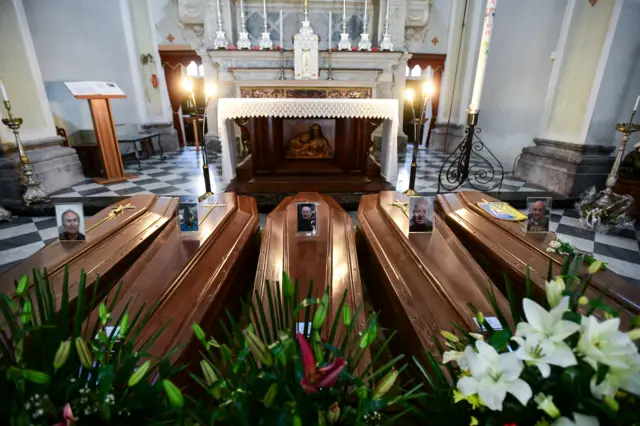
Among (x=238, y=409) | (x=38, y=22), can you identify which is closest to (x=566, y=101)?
(x=238, y=409)

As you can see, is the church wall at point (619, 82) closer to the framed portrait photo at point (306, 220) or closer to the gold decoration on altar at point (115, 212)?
the framed portrait photo at point (306, 220)

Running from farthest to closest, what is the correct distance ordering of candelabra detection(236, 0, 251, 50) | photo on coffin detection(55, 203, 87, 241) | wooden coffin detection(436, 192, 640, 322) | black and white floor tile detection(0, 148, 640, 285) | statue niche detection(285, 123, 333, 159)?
candelabra detection(236, 0, 251, 50) → statue niche detection(285, 123, 333, 159) → black and white floor tile detection(0, 148, 640, 285) → photo on coffin detection(55, 203, 87, 241) → wooden coffin detection(436, 192, 640, 322)

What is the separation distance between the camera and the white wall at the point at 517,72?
531cm

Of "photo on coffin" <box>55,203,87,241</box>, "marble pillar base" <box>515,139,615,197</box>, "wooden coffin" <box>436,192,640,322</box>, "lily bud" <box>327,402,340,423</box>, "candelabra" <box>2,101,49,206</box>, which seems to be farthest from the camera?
Result: "marble pillar base" <box>515,139,615,197</box>

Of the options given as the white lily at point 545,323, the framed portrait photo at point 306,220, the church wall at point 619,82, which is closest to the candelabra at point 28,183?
the framed portrait photo at point 306,220

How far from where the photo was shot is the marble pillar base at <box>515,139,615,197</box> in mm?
3980

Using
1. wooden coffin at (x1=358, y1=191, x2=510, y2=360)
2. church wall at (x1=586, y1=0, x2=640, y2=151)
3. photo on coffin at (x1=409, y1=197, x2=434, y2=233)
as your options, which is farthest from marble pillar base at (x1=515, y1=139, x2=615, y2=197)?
photo on coffin at (x1=409, y1=197, x2=434, y2=233)

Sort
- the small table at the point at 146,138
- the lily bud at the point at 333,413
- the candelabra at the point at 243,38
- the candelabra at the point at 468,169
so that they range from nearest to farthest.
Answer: the lily bud at the point at 333,413 → the candelabra at the point at 468,169 → the candelabra at the point at 243,38 → the small table at the point at 146,138

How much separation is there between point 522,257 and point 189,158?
6.73 metres

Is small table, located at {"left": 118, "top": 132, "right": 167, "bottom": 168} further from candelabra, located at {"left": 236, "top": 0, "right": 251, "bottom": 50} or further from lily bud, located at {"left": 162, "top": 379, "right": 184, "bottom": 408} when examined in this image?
lily bud, located at {"left": 162, "top": 379, "right": 184, "bottom": 408}

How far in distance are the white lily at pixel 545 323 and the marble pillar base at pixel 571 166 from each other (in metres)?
4.62

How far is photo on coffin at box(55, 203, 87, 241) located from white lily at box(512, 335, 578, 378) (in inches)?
74.0


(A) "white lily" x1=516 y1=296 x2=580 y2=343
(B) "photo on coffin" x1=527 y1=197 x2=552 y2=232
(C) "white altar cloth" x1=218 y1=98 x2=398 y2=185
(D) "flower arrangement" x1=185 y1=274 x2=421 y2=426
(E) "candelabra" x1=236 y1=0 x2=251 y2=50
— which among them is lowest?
(B) "photo on coffin" x1=527 y1=197 x2=552 y2=232

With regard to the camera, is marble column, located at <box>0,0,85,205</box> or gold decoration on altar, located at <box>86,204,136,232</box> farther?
marble column, located at <box>0,0,85,205</box>
